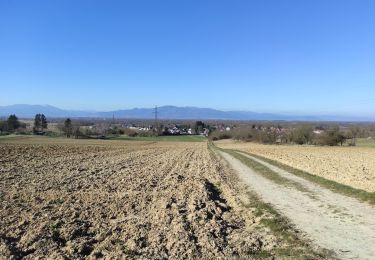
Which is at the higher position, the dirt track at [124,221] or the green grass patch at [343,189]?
the dirt track at [124,221]

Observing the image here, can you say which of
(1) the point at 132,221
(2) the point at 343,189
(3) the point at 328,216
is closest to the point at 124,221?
(1) the point at 132,221

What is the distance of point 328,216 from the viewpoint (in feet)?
47.3

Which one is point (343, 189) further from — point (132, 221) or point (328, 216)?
point (132, 221)

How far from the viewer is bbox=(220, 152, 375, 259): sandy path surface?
1070 centimetres

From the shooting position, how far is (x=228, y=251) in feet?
34.3

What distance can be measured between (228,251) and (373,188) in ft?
41.3

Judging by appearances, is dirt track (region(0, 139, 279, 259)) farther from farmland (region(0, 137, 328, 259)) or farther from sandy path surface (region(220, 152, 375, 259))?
sandy path surface (region(220, 152, 375, 259))

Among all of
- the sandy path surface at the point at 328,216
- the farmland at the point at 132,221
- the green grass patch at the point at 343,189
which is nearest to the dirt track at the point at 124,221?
the farmland at the point at 132,221

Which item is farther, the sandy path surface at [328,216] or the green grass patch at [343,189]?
the green grass patch at [343,189]

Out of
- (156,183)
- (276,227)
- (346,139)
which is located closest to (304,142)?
(346,139)

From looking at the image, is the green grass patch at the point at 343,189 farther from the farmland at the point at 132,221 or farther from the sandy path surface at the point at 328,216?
the farmland at the point at 132,221

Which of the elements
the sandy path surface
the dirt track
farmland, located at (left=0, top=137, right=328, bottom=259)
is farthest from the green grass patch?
A: the dirt track

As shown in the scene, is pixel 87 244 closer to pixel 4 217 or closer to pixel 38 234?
pixel 38 234

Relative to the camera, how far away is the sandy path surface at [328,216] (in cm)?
1070
